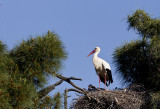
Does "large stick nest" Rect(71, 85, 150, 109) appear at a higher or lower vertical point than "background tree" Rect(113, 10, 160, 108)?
lower

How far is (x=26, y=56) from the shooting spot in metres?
8.35

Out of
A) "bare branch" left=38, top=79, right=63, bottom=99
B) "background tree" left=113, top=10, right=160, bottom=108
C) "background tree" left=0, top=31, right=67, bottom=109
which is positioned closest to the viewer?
"background tree" left=0, top=31, right=67, bottom=109

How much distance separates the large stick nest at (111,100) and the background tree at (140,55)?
3.15 ft

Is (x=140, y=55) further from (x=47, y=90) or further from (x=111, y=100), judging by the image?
(x=47, y=90)

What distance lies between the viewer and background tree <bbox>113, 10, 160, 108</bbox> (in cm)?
1006

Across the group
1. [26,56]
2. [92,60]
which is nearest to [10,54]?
[26,56]

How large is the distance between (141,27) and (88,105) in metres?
2.99

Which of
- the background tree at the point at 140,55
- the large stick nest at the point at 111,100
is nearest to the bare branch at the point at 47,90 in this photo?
the large stick nest at the point at 111,100

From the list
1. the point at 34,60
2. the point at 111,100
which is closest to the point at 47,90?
the point at 34,60

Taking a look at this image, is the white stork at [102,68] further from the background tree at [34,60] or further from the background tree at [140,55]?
the background tree at [34,60]

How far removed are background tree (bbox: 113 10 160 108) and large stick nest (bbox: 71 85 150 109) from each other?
0.96 meters

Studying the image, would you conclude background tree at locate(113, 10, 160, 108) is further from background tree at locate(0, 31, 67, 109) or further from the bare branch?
the bare branch

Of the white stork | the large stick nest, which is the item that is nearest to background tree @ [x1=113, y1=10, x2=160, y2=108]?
the white stork

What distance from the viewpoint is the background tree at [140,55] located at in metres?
10.1
